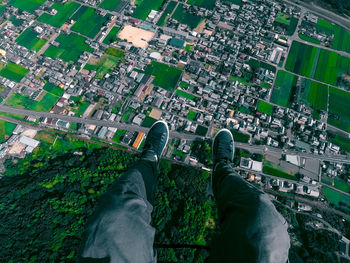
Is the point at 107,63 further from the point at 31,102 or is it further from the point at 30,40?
the point at 30,40

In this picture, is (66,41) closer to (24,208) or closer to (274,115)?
(24,208)

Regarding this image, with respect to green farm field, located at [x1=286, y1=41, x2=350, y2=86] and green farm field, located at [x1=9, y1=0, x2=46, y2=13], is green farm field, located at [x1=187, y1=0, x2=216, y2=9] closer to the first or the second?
green farm field, located at [x1=286, y1=41, x2=350, y2=86]

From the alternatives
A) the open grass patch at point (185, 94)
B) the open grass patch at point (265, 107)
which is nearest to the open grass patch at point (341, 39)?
the open grass patch at point (265, 107)

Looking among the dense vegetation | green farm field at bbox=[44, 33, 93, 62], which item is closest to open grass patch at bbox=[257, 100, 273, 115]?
the dense vegetation

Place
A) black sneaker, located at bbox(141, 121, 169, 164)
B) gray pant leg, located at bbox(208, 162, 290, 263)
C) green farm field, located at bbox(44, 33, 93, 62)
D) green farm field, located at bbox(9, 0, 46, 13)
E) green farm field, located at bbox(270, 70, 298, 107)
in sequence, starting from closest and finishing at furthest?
gray pant leg, located at bbox(208, 162, 290, 263) < black sneaker, located at bbox(141, 121, 169, 164) < green farm field, located at bbox(270, 70, 298, 107) < green farm field, located at bbox(44, 33, 93, 62) < green farm field, located at bbox(9, 0, 46, 13)

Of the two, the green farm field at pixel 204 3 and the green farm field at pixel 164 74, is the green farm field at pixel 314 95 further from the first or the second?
the green farm field at pixel 204 3

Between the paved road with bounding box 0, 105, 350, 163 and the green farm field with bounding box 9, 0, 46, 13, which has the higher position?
the green farm field with bounding box 9, 0, 46, 13

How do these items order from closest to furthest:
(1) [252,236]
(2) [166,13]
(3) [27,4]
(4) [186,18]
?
(1) [252,236]
(4) [186,18]
(2) [166,13]
(3) [27,4]

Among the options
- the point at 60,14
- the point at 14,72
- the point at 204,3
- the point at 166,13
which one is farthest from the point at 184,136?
the point at 60,14
